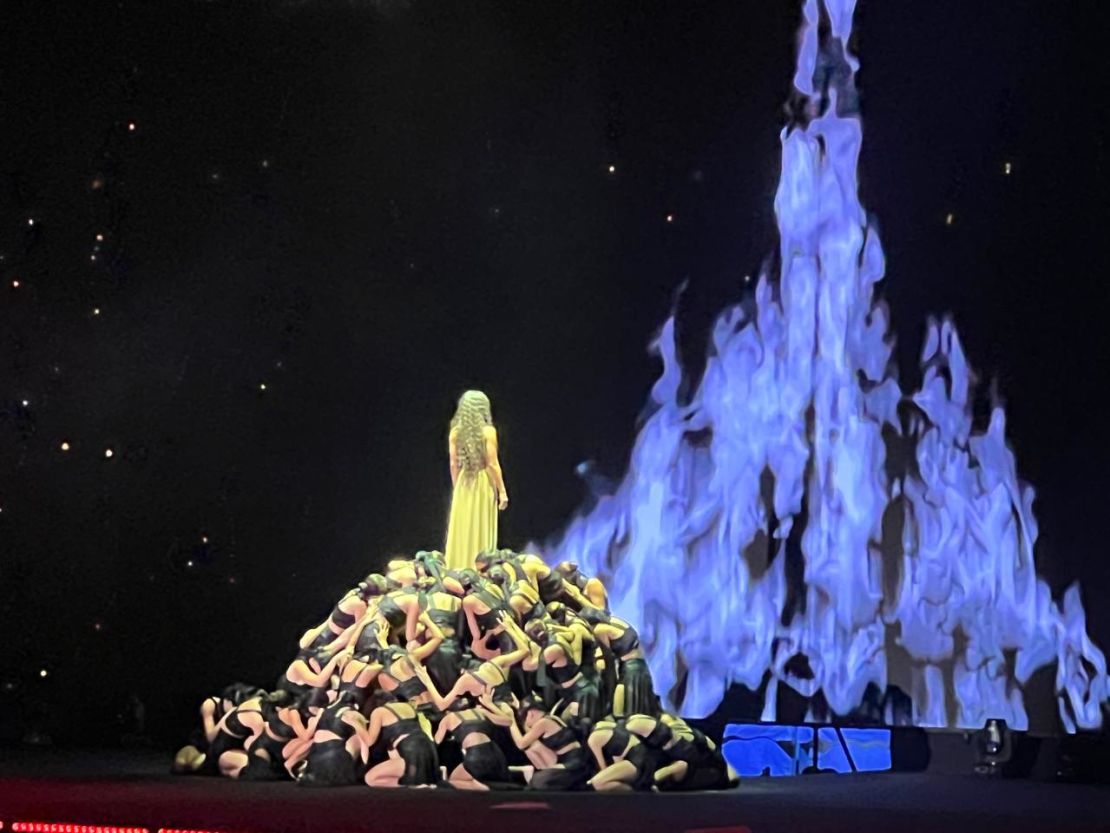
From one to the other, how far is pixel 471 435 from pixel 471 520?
0.45 m

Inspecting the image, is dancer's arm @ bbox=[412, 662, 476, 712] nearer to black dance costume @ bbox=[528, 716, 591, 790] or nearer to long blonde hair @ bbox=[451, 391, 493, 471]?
black dance costume @ bbox=[528, 716, 591, 790]

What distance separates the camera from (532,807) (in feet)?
17.7

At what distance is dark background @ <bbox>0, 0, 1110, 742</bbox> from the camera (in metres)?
10.3

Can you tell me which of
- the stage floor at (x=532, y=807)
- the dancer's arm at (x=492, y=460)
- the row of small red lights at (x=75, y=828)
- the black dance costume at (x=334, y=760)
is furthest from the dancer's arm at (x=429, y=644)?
the row of small red lights at (x=75, y=828)

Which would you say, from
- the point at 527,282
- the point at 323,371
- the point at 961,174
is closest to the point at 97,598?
the point at 323,371

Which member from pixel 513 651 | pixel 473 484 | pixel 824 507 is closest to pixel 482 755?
pixel 513 651

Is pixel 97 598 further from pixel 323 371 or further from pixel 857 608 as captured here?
pixel 857 608

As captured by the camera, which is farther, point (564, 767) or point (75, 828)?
point (564, 767)

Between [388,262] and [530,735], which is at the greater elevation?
[388,262]

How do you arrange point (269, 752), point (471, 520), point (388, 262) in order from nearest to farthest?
point (269, 752)
point (471, 520)
point (388, 262)

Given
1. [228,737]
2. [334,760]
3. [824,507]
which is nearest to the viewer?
[334,760]

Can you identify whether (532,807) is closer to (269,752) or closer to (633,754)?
(633,754)

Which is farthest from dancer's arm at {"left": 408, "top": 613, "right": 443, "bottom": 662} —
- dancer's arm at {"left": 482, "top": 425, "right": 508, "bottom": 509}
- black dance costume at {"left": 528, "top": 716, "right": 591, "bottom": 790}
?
dancer's arm at {"left": 482, "top": 425, "right": 508, "bottom": 509}

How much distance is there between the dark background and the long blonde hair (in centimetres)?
325
